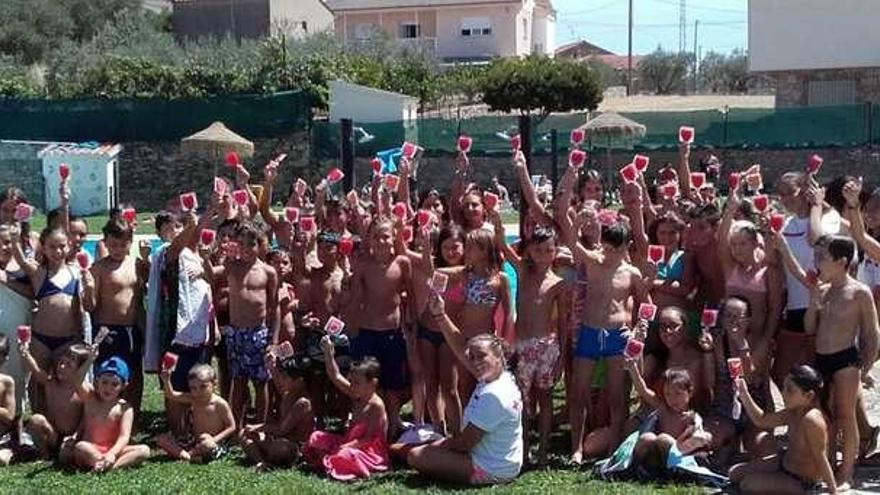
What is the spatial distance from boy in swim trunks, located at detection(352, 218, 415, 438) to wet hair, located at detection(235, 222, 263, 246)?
2.38 ft

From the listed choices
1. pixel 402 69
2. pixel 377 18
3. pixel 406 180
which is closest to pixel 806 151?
pixel 402 69

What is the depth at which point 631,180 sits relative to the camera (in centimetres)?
777

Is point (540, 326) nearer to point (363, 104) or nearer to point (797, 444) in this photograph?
point (797, 444)

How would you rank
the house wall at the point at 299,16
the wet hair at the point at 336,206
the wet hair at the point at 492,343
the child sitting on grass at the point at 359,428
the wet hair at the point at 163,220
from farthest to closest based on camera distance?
1. the house wall at the point at 299,16
2. the wet hair at the point at 336,206
3. the wet hair at the point at 163,220
4. the child sitting on grass at the point at 359,428
5. the wet hair at the point at 492,343

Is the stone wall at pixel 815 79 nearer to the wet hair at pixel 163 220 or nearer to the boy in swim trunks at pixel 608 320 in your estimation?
the boy in swim trunks at pixel 608 320

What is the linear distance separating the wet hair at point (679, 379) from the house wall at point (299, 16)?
46.7 meters

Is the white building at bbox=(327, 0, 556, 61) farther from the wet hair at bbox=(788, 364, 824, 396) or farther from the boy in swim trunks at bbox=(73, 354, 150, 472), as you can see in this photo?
the wet hair at bbox=(788, 364, 824, 396)

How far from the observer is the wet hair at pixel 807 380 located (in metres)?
6.38

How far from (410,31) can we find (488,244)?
59.5 m

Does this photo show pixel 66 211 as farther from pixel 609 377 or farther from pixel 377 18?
pixel 377 18

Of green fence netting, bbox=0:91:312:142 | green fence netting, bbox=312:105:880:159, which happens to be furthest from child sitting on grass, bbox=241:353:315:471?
green fence netting, bbox=0:91:312:142

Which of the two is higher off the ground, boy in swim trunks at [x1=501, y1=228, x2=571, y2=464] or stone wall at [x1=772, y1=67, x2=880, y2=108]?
stone wall at [x1=772, y1=67, x2=880, y2=108]

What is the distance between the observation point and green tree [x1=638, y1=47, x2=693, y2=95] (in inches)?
2955

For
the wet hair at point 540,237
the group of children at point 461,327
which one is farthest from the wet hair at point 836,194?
the wet hair at point 540,237
